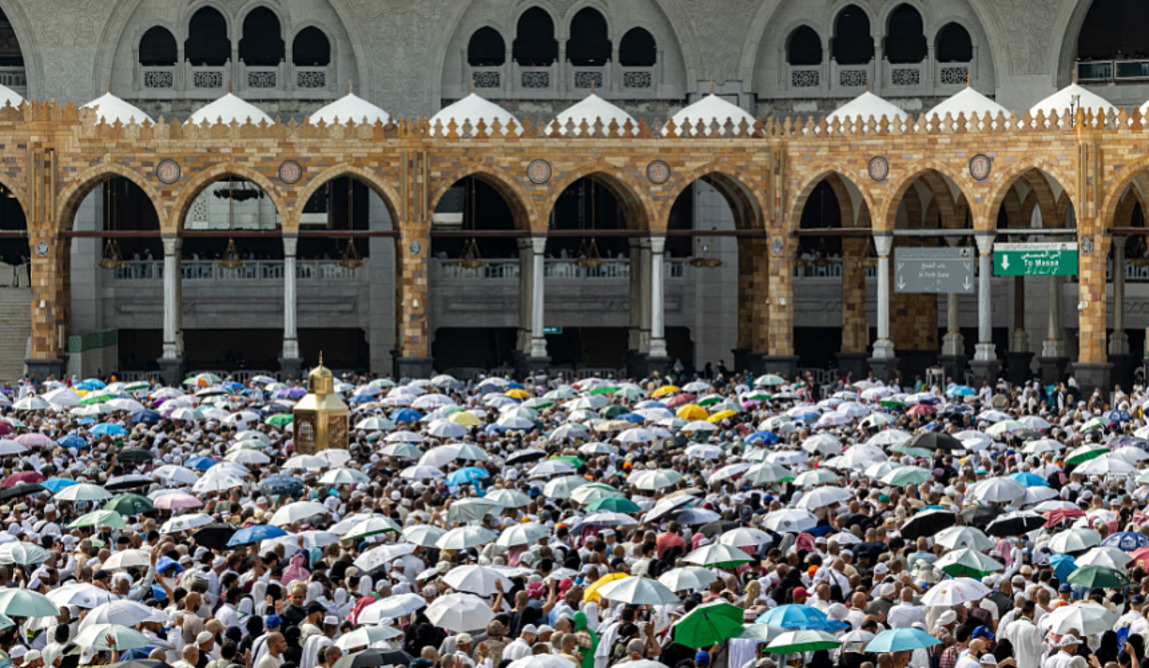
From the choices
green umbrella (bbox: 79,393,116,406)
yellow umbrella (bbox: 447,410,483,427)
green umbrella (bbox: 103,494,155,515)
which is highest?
green umbrella (bbox: 79,393,116,406)

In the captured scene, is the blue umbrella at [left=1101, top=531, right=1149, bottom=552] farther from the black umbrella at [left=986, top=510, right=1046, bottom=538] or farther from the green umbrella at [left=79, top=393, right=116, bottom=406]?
the green umbrella at [left=79, top=393, right=116, bottom=406]

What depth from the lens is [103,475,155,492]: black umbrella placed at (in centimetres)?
Result: 2262

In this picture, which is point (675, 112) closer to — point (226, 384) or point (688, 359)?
point (688, 359)

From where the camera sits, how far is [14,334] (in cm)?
4534

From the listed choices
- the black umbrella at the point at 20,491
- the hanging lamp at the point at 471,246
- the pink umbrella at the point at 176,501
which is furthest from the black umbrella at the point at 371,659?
the hanging lamp at the point at 471,246

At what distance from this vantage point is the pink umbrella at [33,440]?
2621 cm

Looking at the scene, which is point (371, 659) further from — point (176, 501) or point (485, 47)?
point (485, 47)

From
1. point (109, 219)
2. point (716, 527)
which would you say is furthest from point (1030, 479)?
point (109, 219)

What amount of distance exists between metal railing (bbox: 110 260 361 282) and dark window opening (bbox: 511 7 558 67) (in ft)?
27.5

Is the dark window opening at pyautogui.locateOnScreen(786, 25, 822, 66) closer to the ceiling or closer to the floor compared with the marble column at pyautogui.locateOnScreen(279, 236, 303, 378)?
closer to the ceiling

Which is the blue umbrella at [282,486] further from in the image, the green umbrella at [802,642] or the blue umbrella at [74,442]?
the green umbrella at [802,642]

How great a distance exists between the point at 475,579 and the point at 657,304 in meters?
29.5

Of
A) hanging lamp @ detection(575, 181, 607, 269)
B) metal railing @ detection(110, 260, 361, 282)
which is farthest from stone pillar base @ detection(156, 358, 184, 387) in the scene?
hanging lamp @ detection(575, 181, 607, 269)

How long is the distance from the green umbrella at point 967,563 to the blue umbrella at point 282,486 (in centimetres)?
912
